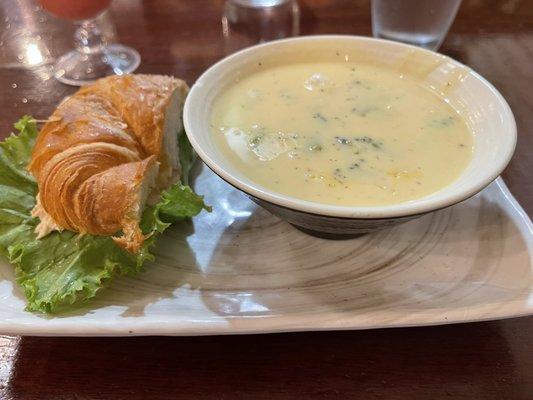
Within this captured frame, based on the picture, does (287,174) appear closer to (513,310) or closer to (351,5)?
(513,310)

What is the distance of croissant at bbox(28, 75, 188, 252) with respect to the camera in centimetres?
111

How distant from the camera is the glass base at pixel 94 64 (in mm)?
1929

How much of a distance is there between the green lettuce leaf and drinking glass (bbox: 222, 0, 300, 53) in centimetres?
108

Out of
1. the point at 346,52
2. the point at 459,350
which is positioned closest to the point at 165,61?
the point at 346,52

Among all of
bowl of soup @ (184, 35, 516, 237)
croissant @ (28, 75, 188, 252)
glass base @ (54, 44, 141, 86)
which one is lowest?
glass base @ (54, 44, 141, 86)

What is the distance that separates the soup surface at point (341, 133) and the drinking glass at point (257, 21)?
816 mm

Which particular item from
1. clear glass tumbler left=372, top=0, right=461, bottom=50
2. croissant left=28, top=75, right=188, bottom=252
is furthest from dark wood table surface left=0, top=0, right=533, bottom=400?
clear glass tumbler left=372, top=0, right=461, bottom=50

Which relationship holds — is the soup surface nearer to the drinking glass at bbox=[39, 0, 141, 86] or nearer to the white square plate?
the white square plate

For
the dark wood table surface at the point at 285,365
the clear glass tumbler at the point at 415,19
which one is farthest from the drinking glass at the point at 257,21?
the dark wood table surface at the point at 285,365

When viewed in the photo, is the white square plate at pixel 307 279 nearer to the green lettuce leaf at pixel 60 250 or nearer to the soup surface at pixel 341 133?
the green lettuce leaf at pixel 60 250

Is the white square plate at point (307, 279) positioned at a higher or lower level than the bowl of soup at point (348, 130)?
lower

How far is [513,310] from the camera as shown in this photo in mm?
957

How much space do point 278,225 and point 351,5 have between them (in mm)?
1480

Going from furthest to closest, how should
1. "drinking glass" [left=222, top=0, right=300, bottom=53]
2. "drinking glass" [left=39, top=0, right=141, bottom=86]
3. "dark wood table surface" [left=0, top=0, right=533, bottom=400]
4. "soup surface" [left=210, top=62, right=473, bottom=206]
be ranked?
"drinking glass" [left=222, top=0, right=300, bottom=53] < "drinking glass" [left=39, top=0, right=141, bottom=86] < "soup surface" [left=210, top=62, right=473, bottom=206] < "dark wood table surface" [left=0, top=0, right=533, bottom=400]
